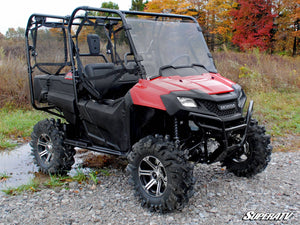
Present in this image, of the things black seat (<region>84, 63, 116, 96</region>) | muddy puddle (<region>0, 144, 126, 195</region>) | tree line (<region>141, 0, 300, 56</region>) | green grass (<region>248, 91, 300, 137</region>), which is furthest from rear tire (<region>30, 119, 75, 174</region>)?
tree line (<region>141, 0, 300, 56</region>)

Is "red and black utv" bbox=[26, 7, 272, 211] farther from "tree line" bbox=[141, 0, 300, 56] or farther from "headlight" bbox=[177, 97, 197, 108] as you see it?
"tree line" bbox=[141, 0, 300, 56]

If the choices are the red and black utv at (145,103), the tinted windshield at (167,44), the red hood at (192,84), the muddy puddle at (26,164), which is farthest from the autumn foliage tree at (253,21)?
the red hood at (192,84)

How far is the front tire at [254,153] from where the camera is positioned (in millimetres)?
4242

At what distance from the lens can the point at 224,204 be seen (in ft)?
12.3

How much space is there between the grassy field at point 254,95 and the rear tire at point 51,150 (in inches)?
69.8

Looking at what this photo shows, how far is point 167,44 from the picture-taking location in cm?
416

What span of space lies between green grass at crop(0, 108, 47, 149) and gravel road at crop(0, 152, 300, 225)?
9.69 ft

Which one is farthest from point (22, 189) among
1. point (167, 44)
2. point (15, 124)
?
point (15, 124)

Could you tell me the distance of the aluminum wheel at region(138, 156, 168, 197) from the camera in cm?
362

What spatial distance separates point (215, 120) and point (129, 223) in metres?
1.33

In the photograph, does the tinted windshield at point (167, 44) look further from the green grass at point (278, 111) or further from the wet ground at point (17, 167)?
the green grass at point (278, 111)

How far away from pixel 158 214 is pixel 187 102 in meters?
1.22

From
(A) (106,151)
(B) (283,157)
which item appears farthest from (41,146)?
(B) (283,157)

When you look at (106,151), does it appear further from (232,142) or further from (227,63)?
(227,63)
